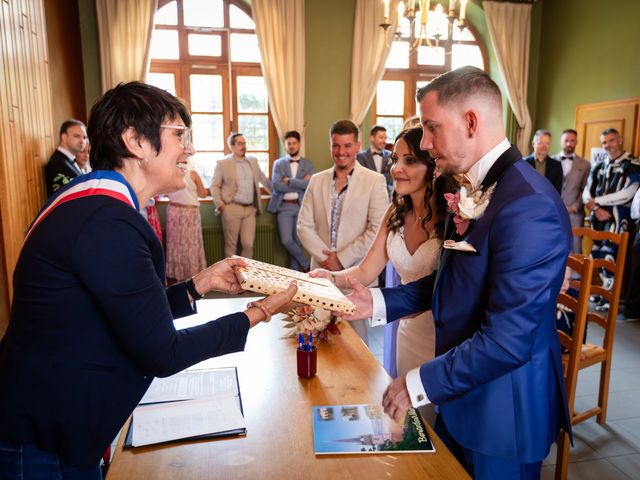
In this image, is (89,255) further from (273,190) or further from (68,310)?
(273,190)

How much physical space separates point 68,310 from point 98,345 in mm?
104

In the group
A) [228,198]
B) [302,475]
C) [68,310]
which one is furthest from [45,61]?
[302,475]

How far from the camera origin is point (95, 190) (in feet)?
3.86

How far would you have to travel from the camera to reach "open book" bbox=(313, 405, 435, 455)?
1388mm

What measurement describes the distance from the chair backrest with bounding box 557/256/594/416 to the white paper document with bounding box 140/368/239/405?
1.74 m

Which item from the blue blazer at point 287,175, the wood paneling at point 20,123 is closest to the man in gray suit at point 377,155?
the blue blazer at point 287,175

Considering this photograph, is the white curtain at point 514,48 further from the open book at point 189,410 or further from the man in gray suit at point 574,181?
the open book at point 189,410

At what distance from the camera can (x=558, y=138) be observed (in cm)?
821

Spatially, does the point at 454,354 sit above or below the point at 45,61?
below

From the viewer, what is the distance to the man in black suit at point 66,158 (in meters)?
4.97

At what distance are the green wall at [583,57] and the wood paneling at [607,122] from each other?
0.40 feet

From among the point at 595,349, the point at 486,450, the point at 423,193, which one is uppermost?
the point at 423,193

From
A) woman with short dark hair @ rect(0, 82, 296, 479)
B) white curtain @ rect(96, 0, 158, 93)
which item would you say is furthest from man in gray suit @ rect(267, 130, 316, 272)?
woman with short dark hair @ rect(0, 82, 296, 479)

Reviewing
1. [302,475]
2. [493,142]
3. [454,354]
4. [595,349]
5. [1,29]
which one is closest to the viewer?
[302,475]
